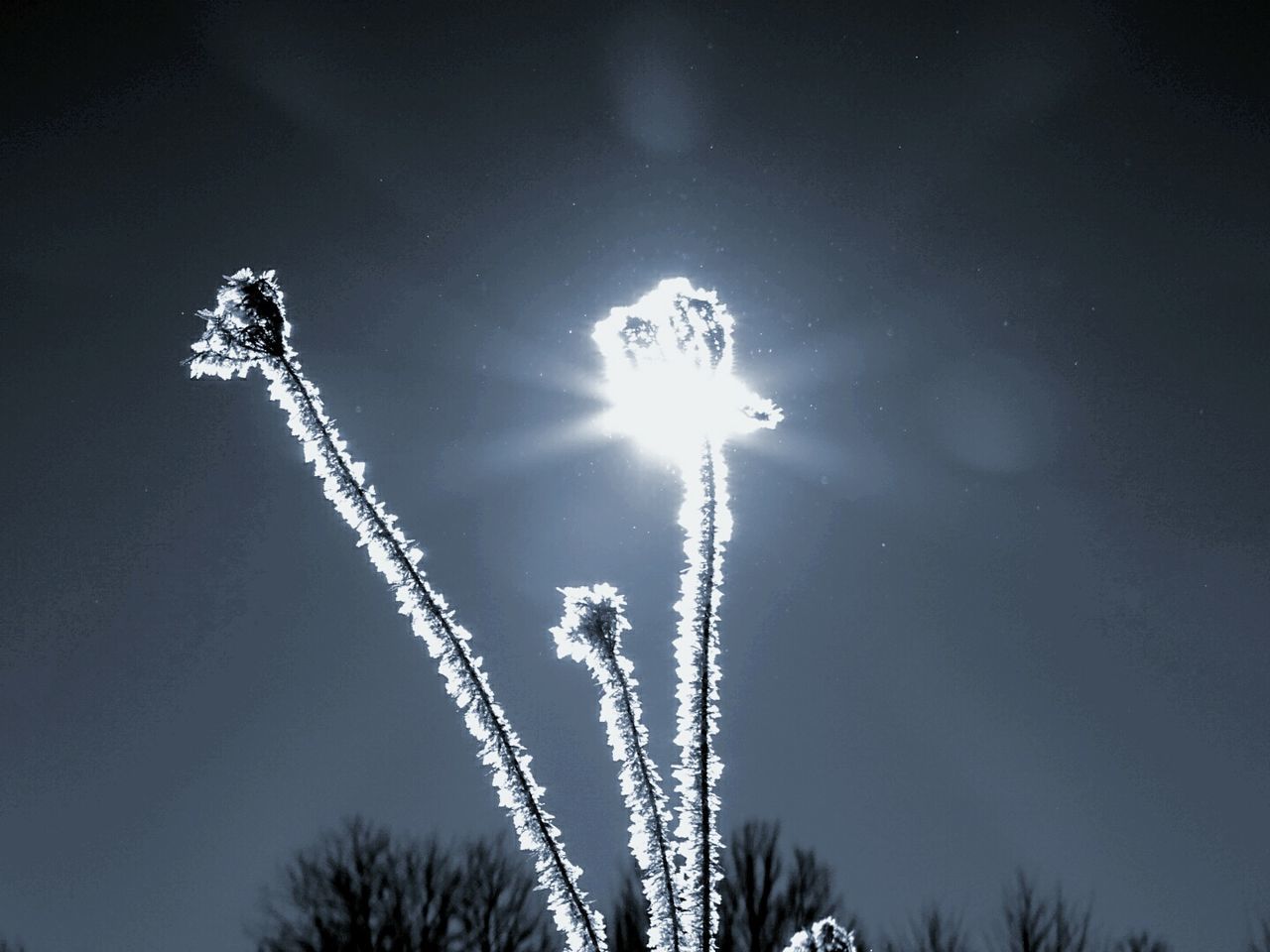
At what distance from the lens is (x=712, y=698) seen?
63.1 inches

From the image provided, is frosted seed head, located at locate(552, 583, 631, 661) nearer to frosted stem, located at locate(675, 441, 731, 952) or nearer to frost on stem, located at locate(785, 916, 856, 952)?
frosted stem, located at locate(675, 441, 731, 952)

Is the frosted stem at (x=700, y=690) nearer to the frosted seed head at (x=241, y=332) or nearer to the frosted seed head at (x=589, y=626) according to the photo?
the frosted seed head at (x=589, y=626)

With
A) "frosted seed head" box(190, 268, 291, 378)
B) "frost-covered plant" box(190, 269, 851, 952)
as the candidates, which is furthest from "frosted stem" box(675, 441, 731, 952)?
"frosted seed head" box(190, 268, 291, 378)

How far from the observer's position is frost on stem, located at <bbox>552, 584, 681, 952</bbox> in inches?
61.4

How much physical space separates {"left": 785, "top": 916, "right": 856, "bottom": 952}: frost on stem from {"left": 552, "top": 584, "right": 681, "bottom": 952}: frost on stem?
0.31 metres

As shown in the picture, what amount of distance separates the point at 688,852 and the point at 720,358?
0.82m

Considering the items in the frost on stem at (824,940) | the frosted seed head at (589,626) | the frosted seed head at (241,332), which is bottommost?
the frost on stem at (824,940)

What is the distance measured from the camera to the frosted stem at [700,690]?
5.04ft

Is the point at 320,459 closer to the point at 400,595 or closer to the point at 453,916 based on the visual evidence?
the point at 400,595

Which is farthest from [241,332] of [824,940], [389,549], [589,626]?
[824,940]

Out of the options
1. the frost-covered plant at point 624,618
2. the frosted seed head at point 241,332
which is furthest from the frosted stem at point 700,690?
the frosted seed head at point 241,332

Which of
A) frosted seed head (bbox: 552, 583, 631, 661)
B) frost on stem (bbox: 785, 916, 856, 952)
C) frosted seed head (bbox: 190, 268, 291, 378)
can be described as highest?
frosted seed head (bbox: 190, 268, 291, 378)

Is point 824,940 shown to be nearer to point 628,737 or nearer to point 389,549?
point 628,737

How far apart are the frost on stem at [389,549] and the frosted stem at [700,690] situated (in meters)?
0.18
